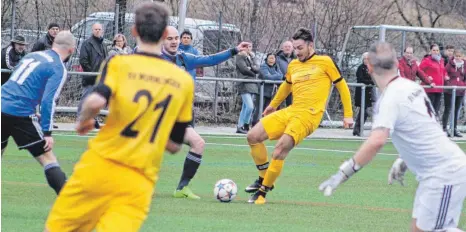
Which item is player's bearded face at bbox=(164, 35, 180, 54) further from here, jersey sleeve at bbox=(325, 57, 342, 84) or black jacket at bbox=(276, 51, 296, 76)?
black jacket at bbox=(276, 51, 296, 76)

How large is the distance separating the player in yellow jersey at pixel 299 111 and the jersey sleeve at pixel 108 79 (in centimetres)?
591

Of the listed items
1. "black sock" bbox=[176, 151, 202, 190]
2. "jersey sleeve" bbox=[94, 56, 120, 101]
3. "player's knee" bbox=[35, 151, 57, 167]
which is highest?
"jersey sleeve" bbox=[94, 56, 120, 101]

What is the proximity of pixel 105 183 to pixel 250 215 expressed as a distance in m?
4.97

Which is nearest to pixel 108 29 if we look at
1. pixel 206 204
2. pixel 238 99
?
pixel 238 99

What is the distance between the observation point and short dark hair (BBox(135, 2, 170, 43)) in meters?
5.86

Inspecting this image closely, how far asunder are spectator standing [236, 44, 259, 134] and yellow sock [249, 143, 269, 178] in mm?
8966

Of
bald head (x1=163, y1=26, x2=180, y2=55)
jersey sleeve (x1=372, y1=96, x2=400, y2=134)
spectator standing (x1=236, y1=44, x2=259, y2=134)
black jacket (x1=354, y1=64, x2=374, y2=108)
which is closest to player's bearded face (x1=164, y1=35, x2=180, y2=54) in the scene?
bald head (x1=163, y1=26, x2=180, y2=55)

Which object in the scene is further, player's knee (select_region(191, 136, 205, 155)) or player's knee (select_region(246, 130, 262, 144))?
player's knee (select_region(246, 130, 262, 144))

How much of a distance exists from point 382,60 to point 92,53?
510 inches

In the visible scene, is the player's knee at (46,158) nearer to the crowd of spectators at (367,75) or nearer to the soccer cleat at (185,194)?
the soccer cleat at (185,194)

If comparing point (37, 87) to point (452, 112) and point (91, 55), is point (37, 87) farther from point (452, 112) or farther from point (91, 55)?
point (452, 112)

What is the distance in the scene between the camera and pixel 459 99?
75.8 ft

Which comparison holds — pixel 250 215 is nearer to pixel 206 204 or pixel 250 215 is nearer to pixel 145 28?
pixel 206 204

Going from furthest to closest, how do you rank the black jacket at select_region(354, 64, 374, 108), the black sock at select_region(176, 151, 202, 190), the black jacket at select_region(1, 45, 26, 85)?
the black jacket at select_region(354, 64, 374, 108) < the black jacket at select_region(1, 45, 26, 85) < the black sock at select_region(176, 151, 202, 190)
